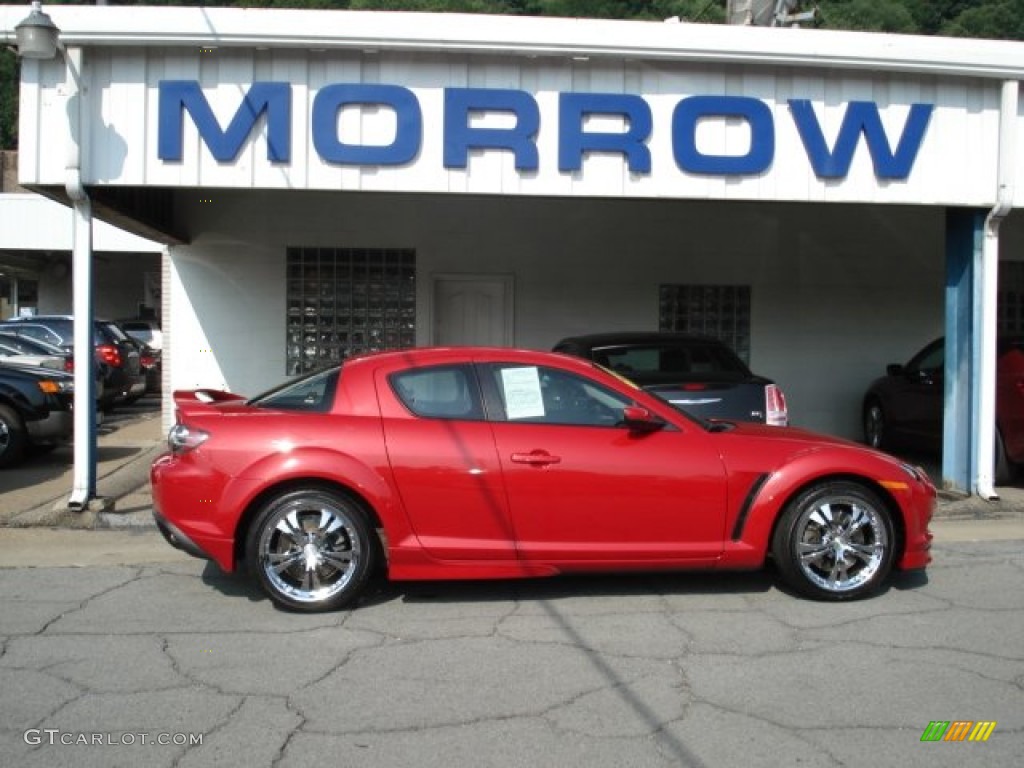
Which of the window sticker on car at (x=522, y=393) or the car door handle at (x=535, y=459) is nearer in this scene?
the car door handle at (x=535, y=459)

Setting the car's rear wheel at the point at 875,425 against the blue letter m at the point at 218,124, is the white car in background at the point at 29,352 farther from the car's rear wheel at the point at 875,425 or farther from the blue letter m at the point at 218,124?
the car's rear wheel at the point at 875,425

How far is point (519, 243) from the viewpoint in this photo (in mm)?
12461

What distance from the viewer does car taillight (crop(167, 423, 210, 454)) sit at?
5.57 m

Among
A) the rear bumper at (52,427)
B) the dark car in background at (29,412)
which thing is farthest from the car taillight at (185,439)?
the rear bumper at (52,427)

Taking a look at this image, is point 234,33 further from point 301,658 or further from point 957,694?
point 957,694

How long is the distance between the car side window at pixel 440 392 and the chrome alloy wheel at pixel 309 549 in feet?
2.40

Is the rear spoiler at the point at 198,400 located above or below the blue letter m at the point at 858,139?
below

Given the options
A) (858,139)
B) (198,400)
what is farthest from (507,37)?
(198,400)

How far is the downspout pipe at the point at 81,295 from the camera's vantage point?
311 inches

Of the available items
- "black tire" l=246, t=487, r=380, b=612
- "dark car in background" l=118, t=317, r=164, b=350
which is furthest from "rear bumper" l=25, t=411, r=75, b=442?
"dark car in background" l=118, t=317, r=164, b=350

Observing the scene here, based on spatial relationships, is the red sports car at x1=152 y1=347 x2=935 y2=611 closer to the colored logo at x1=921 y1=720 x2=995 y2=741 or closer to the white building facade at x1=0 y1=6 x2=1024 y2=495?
the colored logo at x1=921 y1=720 x2=995 y2=741

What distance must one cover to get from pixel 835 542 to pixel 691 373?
2936 millimetres

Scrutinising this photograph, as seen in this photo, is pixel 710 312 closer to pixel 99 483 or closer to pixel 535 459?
pixel 99 483

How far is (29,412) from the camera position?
1072 cm
